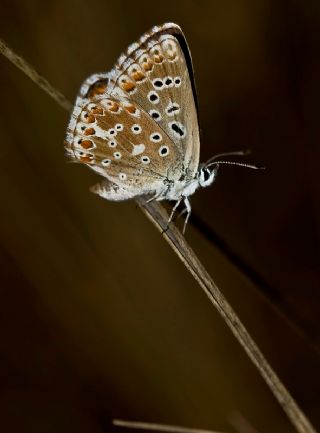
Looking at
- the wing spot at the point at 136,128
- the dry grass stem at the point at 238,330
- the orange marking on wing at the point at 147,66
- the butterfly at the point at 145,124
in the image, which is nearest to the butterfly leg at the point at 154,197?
the butterfly at the point at 145,124

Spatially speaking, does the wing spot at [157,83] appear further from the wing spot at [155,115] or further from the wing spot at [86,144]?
the wing spot at [86,144]

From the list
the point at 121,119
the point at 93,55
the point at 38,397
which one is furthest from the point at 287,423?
the point at 93,55

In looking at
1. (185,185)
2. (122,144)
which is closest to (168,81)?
(122,144)

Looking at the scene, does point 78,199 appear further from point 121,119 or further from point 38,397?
point 38,397

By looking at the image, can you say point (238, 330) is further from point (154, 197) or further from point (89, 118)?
point (89, 118)

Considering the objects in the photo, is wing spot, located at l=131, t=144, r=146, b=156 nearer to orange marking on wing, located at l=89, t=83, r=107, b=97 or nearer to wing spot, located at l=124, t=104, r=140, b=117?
wing spot, located at l=124, t=104, r=140, b=117

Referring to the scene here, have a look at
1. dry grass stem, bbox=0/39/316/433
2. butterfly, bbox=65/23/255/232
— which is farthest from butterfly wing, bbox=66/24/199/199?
dry grass stem, bbox=0/39/316/433
